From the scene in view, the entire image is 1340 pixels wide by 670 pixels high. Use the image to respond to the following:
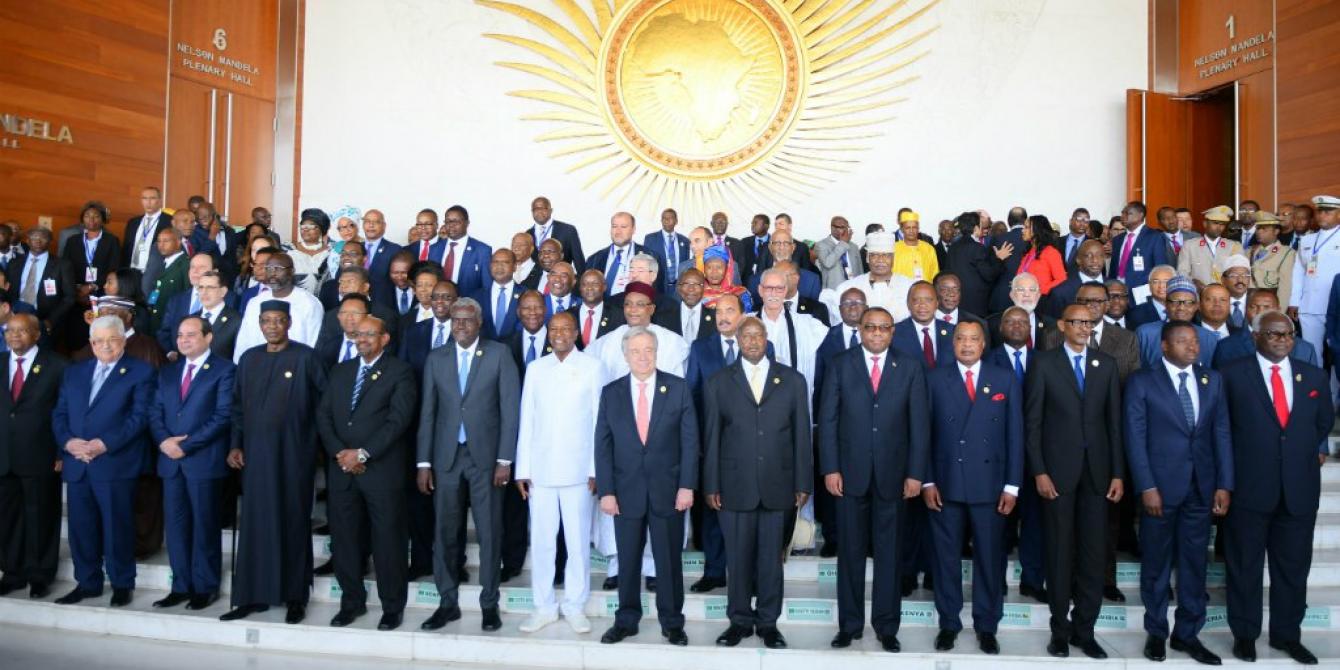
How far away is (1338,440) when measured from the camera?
6000 mm

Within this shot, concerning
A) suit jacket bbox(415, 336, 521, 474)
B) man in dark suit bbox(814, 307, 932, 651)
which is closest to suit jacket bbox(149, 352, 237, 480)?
suit jacket bbox(415, 336, 521, 474)

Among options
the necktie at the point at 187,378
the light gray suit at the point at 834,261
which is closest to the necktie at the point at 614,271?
the light gray suit at the point at 834,261

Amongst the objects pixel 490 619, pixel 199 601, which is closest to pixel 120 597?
pixel 199 601

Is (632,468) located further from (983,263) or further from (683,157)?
(683,157)

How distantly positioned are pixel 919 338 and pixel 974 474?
40.7 inches

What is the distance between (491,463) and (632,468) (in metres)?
0.72

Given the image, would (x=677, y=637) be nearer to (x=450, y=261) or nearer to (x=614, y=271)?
(x=614, y=271)

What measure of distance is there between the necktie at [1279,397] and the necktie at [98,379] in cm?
574

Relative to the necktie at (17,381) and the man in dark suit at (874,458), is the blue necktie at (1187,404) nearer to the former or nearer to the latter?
the man in dark suit at (874,458)

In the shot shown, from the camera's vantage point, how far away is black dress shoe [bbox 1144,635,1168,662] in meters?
4.31

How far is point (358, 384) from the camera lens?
468 centimetres

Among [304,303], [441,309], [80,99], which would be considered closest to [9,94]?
[80,99]

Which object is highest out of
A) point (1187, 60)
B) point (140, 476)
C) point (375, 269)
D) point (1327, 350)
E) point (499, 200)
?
point (1187, 60)

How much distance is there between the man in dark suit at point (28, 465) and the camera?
507 cm
